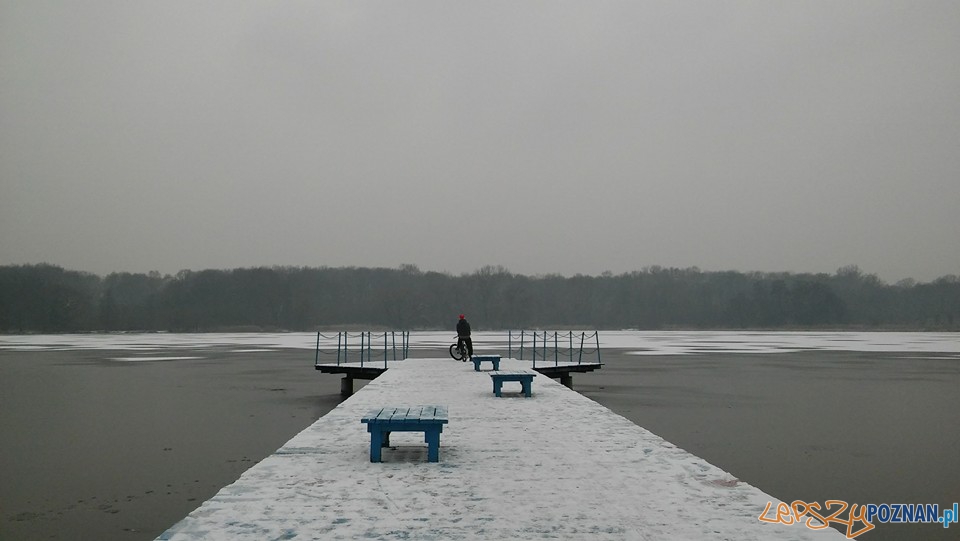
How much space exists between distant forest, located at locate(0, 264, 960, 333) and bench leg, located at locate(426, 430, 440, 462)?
116964 millimetres

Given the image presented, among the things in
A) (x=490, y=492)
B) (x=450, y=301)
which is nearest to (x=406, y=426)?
(x=490, y=492)

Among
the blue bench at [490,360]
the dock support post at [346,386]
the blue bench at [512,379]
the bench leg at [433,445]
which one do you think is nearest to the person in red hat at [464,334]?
the blue bench at [490,360]

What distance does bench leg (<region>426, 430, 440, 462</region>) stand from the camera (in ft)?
26.0

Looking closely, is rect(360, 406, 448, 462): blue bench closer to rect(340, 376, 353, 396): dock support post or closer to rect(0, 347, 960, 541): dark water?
rect(0, 347, 960, 541): dark water

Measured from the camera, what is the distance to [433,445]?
7984 mm

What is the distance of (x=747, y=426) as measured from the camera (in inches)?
645

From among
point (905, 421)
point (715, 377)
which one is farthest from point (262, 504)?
point (715, 377)

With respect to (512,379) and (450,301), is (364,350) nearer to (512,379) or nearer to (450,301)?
(512,379)

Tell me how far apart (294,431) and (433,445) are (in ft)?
28.9

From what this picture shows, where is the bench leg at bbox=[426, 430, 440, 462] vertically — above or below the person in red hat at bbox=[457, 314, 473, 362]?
below

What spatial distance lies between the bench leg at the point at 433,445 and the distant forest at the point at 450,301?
117m

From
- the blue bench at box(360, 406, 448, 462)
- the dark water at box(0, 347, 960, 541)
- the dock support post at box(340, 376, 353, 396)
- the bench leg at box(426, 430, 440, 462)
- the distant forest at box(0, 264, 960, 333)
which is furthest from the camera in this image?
the distant forest at box(0, 264, 960, 333)

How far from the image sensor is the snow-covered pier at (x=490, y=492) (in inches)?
→ 213

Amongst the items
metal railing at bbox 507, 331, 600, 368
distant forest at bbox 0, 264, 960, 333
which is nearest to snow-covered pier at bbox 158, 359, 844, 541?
metal railing at bbox 507, 331, 600, 368
